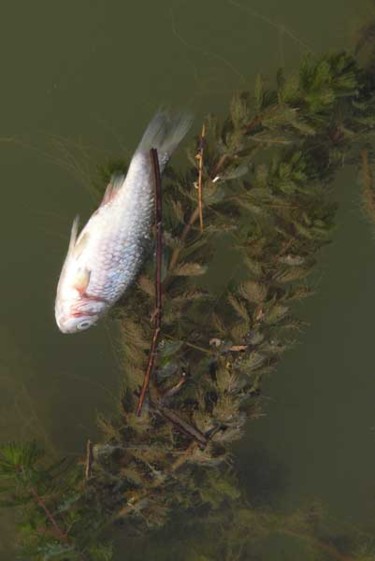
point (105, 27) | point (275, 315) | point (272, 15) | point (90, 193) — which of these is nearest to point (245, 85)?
point (272, 15)

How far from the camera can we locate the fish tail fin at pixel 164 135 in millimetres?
2818

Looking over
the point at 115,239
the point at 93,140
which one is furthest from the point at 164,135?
the point at 93,140

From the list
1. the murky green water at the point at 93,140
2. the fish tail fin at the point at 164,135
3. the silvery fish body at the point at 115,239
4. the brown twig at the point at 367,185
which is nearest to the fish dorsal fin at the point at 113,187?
the silvery fish body at the point at 115,239

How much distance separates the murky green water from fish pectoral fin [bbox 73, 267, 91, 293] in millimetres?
1055

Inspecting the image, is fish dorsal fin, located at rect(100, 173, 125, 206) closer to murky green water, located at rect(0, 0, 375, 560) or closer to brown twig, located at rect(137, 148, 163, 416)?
brown twig, located at rect(137, 148, 163, 416)

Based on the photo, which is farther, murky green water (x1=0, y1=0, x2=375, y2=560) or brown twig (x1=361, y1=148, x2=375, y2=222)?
murky green water (x1=0, y1=0, x2=375, y2=560)

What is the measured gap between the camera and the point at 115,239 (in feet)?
9.22

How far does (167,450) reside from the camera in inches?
127

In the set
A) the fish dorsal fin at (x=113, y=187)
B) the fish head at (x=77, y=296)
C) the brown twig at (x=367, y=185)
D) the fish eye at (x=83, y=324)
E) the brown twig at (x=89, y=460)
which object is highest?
the brown twig at (x=367, y=185)

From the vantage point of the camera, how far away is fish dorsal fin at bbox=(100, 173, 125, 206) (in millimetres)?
2805

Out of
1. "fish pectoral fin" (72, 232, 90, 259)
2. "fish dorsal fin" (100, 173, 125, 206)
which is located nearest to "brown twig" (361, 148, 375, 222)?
"fish dorsal fin" (100, 173, 125, 206)

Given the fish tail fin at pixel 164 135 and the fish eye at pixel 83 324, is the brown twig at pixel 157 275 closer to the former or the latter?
the fish tail fin at pixel 164 135

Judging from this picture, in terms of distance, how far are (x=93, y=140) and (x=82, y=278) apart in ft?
4.21

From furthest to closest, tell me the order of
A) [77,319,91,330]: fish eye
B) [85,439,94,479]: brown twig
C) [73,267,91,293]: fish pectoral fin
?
[85,439,94,479]: brown twig < [77,319,91,330]: fish eye < [73,267,91,293]: fish pectoral fin
